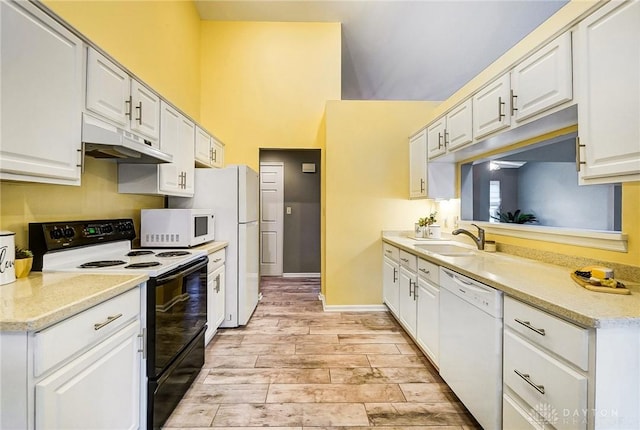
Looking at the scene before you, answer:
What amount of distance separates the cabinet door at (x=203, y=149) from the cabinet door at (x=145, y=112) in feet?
2.54

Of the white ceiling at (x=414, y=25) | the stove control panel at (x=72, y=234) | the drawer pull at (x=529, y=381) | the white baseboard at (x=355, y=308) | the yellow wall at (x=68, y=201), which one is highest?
the white ceiling at (x=414, y=25)

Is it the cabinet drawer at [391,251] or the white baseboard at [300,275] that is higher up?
the cabinet drawer at [391,251]

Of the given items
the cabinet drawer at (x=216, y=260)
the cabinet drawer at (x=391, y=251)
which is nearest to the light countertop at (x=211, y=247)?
the cabinet drawer at (x=216, y=260)

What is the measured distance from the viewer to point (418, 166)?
3.38 metres

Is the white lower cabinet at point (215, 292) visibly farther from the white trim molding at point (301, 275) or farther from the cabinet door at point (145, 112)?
the white trim molding at point (301, 275)

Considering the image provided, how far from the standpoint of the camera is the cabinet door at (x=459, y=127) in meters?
2.34

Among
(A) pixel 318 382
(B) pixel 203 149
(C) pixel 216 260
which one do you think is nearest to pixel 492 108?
(A) pixel 318 382

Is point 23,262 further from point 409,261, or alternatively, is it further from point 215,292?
point 409,261

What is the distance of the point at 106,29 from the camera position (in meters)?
2.15

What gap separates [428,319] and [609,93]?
171 centimetres

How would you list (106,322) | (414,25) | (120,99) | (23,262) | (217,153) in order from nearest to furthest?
(106,322) < (23,262) < (120,99) < (217,153) < (414,25)

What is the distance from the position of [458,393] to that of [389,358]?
0.76 meters

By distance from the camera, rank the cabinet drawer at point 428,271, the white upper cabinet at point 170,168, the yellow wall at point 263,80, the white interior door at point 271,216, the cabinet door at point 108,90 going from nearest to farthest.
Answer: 1. the cabinet door at point 108,90
2. the cabinet drawer at point 428,271
3. the white upper cabinet at point 170,168
4. the yellow wall at point 263,80
5. the white interior door at point 271,216


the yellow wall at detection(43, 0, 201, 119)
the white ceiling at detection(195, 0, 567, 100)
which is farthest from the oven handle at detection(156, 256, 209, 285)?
the white ceiling at detection(195, 0, 567, 100)
